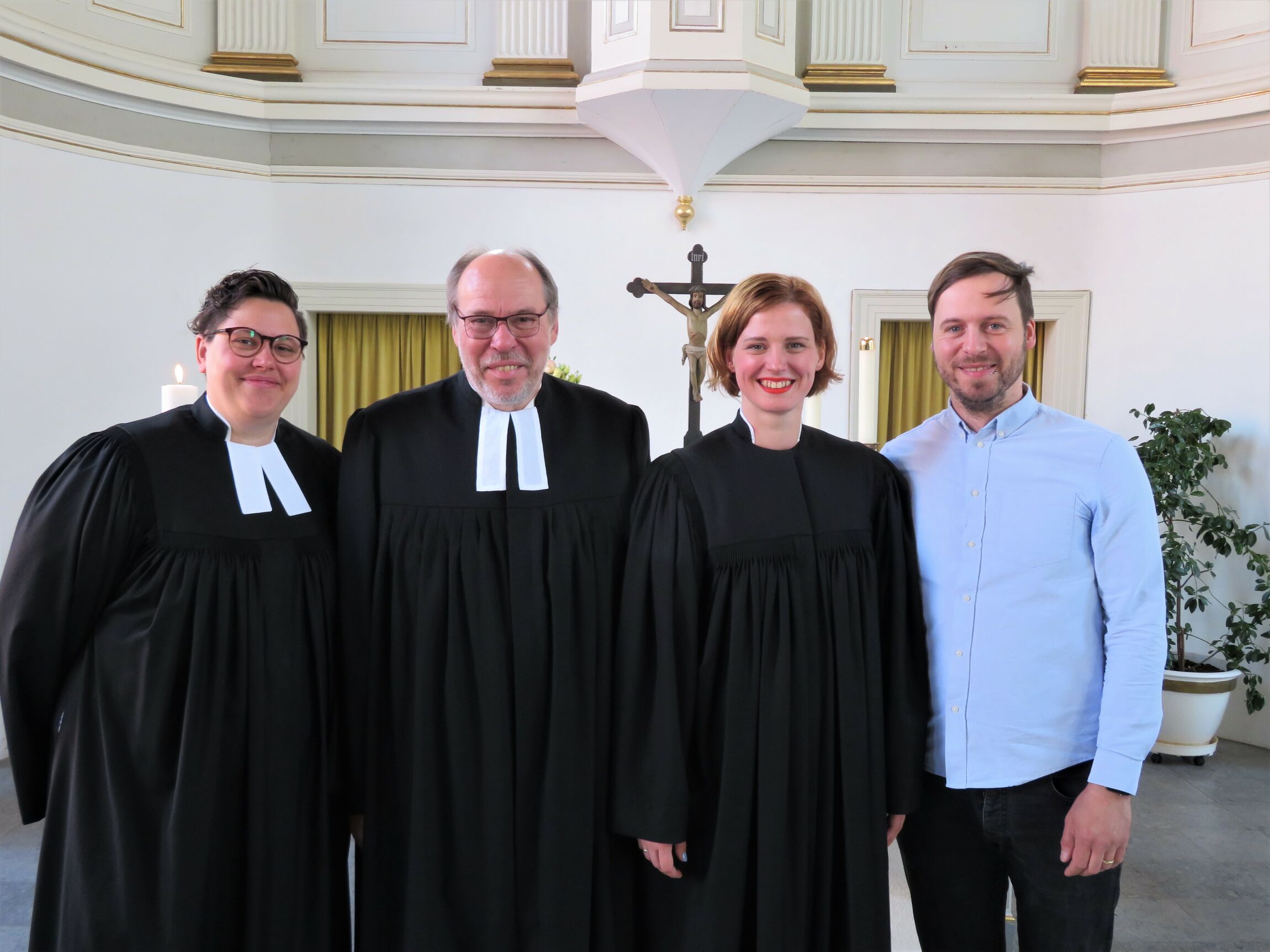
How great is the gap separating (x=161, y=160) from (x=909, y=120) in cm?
465

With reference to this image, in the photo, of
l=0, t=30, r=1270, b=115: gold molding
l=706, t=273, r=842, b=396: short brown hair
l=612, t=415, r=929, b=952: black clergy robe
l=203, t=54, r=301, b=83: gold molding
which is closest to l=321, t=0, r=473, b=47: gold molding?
l=203, t=54, r=301, b=83: gold molding

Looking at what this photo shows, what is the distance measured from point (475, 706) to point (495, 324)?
870 millimetres

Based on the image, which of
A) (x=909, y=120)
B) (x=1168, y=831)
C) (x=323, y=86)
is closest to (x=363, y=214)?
(x=323, y=86)

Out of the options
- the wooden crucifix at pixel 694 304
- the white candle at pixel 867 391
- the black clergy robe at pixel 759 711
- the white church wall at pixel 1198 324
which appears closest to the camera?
the black clergy robe at pixel 759 711

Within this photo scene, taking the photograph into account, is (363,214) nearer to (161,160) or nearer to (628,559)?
(161,160)

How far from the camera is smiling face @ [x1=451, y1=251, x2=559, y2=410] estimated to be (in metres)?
2.32

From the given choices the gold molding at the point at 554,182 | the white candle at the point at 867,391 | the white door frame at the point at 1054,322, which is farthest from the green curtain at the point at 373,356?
the white candle at the point at 867,391

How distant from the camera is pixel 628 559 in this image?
2.23 meters

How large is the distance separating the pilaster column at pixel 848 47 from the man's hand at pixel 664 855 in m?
5.64

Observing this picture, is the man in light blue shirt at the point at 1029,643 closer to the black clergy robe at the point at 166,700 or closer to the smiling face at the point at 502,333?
the smiling face at the point at 502,333

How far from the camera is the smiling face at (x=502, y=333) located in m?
2.32

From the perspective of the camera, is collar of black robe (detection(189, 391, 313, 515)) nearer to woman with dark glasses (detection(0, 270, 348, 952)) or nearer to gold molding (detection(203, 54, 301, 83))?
woman with dark glasses (detection(0, 270, 348, 952))

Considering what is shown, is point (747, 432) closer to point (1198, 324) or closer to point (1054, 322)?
point (1198, 324)

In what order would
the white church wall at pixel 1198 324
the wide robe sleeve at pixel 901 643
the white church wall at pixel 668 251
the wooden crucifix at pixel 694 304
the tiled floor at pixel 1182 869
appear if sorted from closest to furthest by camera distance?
1. the wide robe sleeve at pixel 901 643
2. the tiled floor at pixel 1182 869
3. the wooden crucifix at pixel 694 304
4. the white church wall at pixel 1198 324
5. the white church wall at pixel 668 251
